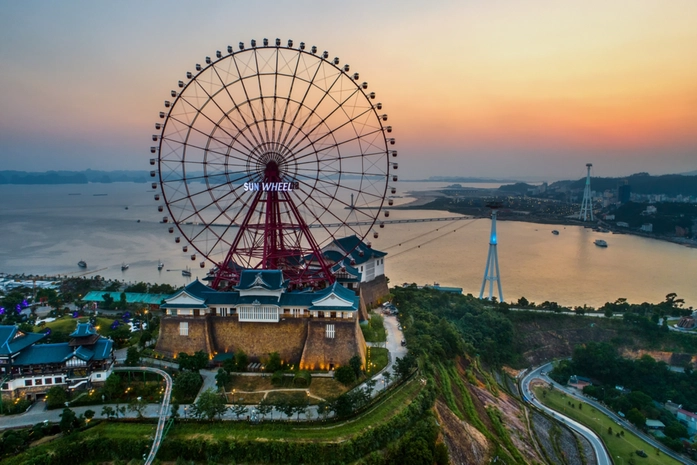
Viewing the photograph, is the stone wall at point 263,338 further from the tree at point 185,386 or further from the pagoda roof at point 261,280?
the tree at point 185,386

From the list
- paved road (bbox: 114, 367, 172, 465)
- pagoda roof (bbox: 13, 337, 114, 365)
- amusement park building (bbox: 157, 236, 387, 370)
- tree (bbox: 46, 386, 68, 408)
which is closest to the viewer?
paved road (bbox: 114, 367, 172, 465)

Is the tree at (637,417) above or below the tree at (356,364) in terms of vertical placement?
below

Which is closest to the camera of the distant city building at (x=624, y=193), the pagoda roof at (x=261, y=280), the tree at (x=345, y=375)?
the tree at (x=345, y=375)

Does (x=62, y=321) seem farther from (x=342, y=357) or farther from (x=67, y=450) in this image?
(x=342, y=357)

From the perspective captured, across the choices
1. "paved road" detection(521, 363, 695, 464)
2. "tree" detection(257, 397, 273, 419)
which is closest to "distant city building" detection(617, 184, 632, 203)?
"paved road" detection(521, 363, 695, 464)

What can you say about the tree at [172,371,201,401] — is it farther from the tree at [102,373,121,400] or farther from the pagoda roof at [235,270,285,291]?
the pagoda roof at [235,270,285,291]

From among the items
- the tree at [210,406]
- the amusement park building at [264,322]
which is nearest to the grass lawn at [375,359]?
the amusement park building at [264,322]
